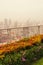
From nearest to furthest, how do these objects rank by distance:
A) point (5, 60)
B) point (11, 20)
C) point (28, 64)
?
point (5, 60), point (28, 64), point (11, 20)

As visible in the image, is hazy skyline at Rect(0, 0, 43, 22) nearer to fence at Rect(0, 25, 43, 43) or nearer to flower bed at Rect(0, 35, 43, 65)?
fence at Rect(0, 25, 43, 43)

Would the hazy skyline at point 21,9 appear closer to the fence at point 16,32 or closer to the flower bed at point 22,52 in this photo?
the fence at point 16,32

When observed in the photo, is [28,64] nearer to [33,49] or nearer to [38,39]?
[33,49]

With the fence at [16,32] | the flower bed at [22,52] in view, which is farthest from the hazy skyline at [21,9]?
the flower bed at [22,52]

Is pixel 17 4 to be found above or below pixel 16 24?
above

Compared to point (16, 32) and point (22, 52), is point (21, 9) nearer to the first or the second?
point (16, 32)

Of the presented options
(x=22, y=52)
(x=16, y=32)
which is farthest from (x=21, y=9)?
(x=22, y=52)

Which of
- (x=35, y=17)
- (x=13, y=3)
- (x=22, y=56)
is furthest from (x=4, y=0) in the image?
(x=22, y=56)

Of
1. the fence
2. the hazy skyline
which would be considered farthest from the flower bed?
the hazy skyline
